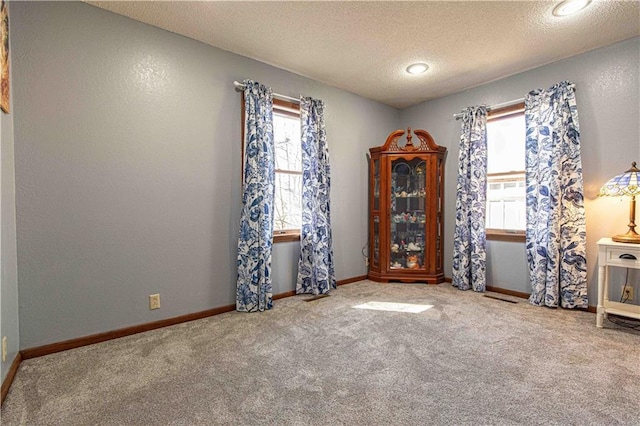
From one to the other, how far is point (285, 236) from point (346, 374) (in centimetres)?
184

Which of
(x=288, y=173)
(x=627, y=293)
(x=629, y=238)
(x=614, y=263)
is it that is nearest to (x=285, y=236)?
(x=288, y=173)

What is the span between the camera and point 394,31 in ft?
8.70

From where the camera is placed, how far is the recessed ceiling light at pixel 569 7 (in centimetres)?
226

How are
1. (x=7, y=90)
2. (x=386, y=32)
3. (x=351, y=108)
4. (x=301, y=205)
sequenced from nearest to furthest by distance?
(x=7, y=90) → (x=386, y=32) → (x=301, y=205) → (x=351, y=108)

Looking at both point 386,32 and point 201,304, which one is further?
point 201,304

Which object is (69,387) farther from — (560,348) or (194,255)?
(560,348)

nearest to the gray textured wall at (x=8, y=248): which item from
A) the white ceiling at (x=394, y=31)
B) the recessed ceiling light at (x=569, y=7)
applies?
the white ceiling at (x=394, y=31)

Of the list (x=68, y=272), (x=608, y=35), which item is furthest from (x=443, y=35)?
(x=68, y=272)

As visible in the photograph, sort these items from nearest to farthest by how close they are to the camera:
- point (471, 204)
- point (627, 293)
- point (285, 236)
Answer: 1. point (627, 293)
2. point (285, 236)
3. point (471, 204)

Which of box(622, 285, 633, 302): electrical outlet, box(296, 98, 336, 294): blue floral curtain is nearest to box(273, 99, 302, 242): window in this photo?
box(296, 98, 336, 294): blue floral curtain

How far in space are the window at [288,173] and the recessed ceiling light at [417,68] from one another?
1.28 m

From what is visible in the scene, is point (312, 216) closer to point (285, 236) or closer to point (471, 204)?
point (285, 236)

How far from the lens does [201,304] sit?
9.45 ft

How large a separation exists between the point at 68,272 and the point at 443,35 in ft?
11.4
